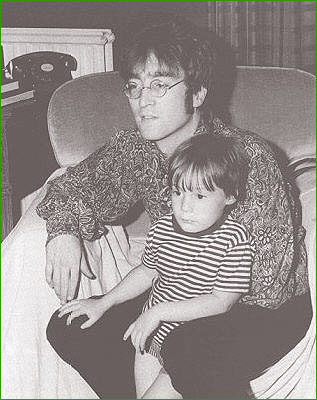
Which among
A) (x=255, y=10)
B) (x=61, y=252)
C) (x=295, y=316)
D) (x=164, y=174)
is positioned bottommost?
(x=295, y=316)

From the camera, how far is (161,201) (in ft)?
5.21

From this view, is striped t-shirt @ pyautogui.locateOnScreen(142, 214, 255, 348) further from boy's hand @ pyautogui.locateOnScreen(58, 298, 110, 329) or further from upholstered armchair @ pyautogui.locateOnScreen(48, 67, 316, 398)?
upholstered armchair @ pyautogui.locateOnScreen(48, 67, 316, 398)

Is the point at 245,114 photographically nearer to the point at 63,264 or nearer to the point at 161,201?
the point at 161,201

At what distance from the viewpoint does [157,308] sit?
4.27 ft

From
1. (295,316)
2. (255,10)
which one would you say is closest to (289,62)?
(255,10)

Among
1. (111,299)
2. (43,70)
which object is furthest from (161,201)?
(43,70)

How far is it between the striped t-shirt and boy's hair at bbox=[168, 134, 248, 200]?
86 millimetres

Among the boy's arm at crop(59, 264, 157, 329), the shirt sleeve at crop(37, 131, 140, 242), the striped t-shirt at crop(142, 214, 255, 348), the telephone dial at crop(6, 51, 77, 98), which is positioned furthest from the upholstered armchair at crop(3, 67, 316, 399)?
the telephone dial at crop(6, 51, 77, 98)

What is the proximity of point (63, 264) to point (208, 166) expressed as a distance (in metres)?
0.39

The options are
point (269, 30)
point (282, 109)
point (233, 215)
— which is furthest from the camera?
point (269, 30)

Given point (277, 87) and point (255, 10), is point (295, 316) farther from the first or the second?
point (255, 10)

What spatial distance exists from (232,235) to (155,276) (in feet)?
0.71

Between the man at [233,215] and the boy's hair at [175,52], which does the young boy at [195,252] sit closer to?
the man at [233,215]

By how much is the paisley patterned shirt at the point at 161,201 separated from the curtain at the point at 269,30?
0.75m
